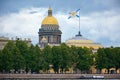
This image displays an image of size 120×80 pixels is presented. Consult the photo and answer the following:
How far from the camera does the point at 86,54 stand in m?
156

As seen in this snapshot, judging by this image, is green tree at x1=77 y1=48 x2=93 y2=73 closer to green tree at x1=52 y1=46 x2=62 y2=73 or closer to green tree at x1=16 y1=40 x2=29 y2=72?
green tree at x1=52 y1=46 x2=62 y2=73

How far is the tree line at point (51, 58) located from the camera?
142 m

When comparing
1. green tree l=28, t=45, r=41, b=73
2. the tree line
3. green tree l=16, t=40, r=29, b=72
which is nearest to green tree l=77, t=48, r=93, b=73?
the tree line

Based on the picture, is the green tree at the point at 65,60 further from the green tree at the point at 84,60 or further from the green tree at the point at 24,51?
the green tree at the point at 24,51

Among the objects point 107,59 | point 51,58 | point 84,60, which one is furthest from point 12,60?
point 107,59

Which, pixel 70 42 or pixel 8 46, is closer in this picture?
pixel 8 46

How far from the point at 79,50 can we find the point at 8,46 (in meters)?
19.2

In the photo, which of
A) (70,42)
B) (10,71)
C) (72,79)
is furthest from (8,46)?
(70,42)

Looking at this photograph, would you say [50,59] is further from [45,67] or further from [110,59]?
[110,59]

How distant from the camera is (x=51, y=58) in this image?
5891 inches

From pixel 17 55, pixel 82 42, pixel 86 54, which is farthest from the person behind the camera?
pixel 82 42

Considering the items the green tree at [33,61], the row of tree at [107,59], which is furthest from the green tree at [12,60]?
the row of tree at [107,59]

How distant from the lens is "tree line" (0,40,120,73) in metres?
142

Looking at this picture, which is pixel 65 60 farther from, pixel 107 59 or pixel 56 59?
pixel 107 59
